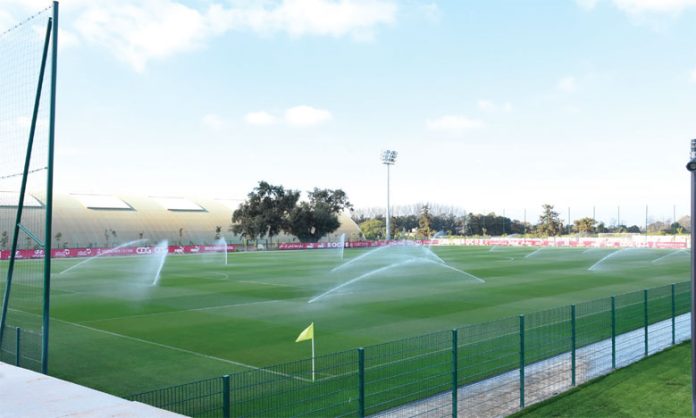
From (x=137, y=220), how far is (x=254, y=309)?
7560cm

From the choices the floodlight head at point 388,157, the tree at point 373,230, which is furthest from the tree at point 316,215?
the tree at point 373,230

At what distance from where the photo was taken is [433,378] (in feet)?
43.8

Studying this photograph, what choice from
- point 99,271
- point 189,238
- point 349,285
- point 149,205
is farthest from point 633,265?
point 149,205

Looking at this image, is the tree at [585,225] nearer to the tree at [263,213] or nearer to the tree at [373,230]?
the tree at [373,230]

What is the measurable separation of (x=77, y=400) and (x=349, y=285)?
26673 millimetres

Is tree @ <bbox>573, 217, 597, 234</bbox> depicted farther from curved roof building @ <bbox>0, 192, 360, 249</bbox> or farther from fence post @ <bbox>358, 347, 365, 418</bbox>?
fence post @ <bbox>358, 347, 365, 418</bbox>

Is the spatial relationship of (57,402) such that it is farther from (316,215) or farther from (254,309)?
(316,215)

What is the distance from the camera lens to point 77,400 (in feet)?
30.1

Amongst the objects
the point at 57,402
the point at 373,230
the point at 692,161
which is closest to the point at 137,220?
the point at 373,230

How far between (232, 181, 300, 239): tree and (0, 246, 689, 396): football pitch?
4866 cm

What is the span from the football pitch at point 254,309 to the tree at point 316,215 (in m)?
52.1

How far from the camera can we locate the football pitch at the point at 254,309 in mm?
16328

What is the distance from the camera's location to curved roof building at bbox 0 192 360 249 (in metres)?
87.2

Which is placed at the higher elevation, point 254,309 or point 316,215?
point 316,215
